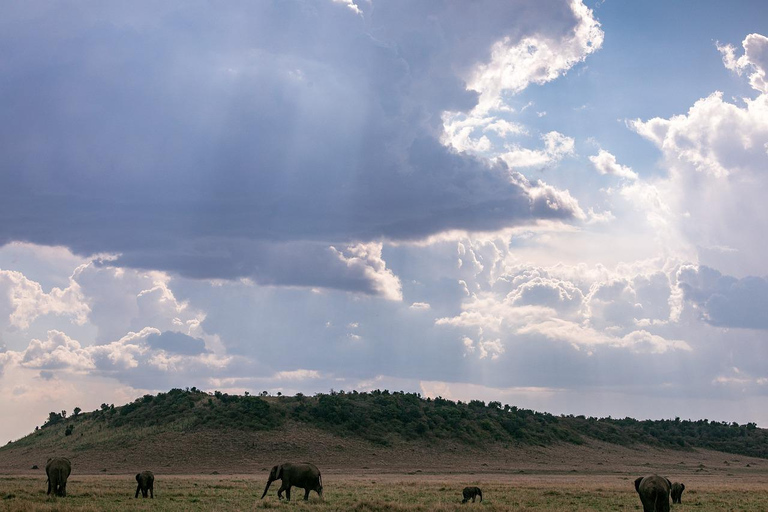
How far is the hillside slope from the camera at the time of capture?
101 meters

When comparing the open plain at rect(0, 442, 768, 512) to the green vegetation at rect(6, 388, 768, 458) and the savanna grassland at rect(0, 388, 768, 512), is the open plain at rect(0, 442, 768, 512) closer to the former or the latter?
the savanna grassland at rect(0, 388, 768, 512)

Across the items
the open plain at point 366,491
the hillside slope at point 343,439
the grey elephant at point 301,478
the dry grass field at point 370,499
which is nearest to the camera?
the dry grass field at point 370,499

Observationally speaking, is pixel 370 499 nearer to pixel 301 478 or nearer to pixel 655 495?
pixel 301 478

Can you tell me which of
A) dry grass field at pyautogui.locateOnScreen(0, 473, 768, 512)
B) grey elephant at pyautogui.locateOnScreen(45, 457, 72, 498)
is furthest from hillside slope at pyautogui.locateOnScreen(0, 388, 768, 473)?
grey elephant at pyautogui.locateOnScreen(45, 457, 72, 498)

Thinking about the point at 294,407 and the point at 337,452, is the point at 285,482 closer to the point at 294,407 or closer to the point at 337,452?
the point at 337,452

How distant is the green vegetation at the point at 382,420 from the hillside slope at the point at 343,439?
0.23 meters

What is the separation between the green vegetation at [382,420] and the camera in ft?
390

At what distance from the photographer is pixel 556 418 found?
15712 cm

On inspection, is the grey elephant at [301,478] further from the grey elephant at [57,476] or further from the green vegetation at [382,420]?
the green vegetation at [382,420]

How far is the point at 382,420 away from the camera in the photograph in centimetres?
12925

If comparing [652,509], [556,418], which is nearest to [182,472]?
[652,509]

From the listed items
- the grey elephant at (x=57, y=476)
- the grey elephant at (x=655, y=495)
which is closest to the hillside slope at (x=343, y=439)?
the grey elephant at (x=57, y=476)

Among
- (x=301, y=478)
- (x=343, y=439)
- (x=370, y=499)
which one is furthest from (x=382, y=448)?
(x=301, y=478)

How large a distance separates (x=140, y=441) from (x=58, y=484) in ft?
221
